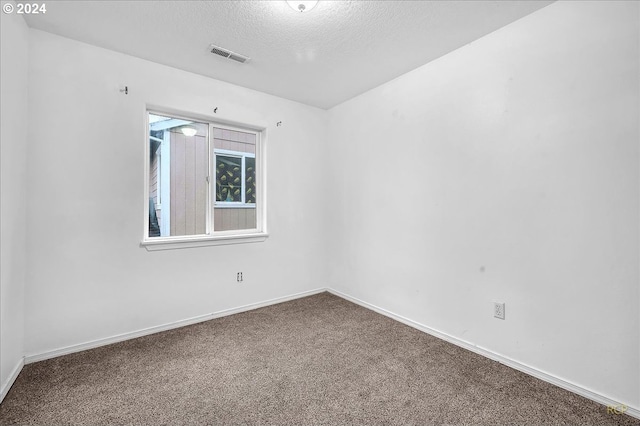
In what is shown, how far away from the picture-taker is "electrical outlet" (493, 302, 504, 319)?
2.21 m

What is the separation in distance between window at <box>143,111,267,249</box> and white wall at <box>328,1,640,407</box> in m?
1.64

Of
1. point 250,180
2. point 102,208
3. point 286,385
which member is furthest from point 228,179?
point 286,385

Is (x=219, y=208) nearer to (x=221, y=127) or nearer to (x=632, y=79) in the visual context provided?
(x=221, y=127)

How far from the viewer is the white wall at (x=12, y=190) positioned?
5.86ft

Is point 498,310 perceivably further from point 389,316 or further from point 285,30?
point 285,30

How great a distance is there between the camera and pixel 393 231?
3100 mm

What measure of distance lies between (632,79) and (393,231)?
2.02 meters

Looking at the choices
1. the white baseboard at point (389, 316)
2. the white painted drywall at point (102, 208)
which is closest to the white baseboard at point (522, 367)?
the white baseboard at point (389, 316)

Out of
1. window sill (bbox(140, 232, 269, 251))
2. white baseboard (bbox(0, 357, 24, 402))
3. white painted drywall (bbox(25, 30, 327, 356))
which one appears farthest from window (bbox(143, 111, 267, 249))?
white baseboard (bbox(0, 357, 24, 402))

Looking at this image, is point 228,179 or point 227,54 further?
point 228,179

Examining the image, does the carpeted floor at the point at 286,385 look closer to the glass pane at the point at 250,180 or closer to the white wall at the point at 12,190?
the white wall at the point at 12,190

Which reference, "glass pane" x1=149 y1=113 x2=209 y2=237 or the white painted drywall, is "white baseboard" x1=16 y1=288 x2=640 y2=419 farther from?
"glass pane" x1=149 y1=113 x2=209 y2=237

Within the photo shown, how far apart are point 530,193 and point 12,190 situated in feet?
11.8

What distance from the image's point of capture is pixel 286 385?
75.8 inches
